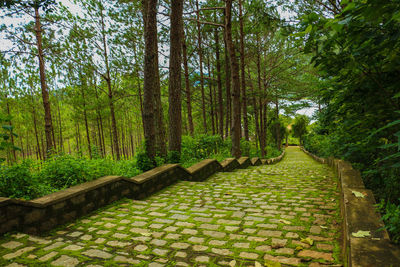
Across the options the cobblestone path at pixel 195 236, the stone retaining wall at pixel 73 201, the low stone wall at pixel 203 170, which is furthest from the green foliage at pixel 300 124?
the cobblestone path at pixel 195 236

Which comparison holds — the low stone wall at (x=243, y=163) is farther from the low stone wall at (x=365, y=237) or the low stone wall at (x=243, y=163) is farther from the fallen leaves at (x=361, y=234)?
the fallen leaves at (x=361, y=234)

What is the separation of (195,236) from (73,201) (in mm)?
2050

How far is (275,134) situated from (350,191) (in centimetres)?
3564

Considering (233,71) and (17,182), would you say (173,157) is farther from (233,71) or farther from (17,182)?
(233,71)

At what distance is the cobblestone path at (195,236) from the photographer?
234cm

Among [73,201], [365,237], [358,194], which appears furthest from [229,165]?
[365,237]

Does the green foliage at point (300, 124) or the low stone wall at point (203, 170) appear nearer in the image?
the low stone wall at point (203, 170)

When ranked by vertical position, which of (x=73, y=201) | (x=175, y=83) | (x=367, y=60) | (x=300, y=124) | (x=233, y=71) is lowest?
(x=73, y=201)

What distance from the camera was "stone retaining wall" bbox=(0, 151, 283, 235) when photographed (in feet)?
9.92

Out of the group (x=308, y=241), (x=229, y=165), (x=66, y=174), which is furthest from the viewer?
(x=229, y=165)

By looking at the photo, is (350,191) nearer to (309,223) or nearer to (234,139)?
(309,223)

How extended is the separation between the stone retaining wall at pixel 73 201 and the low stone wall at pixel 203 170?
888mm

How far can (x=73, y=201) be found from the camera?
360 centimetres

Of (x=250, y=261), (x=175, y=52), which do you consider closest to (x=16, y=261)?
(x=250, y=261)
